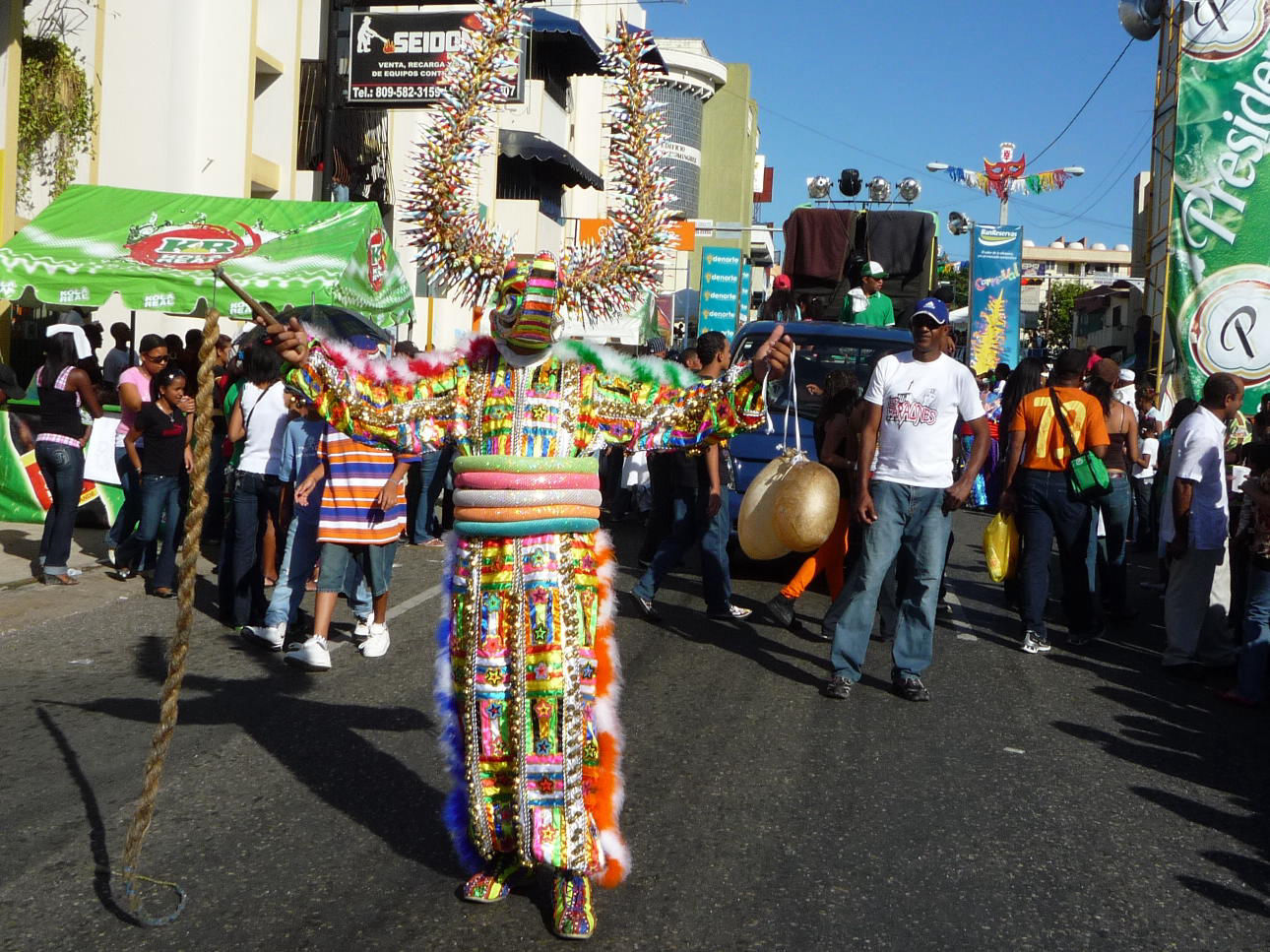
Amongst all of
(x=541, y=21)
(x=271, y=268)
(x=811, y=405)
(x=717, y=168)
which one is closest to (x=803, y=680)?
(x=811, y=405)

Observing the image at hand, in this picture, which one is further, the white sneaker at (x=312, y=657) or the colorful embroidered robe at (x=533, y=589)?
the white sneaker at (x=312, y=657)

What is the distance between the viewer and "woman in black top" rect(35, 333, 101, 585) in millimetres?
9812

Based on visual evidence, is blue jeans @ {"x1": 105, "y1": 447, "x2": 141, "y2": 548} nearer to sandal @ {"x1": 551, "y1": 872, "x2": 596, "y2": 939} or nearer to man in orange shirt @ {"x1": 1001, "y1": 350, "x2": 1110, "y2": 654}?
man in orange shirt @ {"x1": 1001, "y1": 350, "x2": 1110, "y2": 654}

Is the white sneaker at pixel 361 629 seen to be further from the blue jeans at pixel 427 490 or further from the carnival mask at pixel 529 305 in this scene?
the blue jeans at pixel 427 490

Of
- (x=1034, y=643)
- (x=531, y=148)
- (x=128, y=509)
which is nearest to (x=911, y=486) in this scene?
(x=1034, y=643)

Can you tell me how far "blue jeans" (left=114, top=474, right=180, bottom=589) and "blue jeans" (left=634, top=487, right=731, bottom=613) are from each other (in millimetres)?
3462

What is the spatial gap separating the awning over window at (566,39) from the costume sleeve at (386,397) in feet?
60.6

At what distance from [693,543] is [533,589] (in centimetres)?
536

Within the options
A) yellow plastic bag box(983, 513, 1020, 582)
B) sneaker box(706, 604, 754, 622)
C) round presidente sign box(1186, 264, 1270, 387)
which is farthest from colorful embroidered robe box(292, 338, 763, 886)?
round presidente sign box(1186, 264, 1270, 387)

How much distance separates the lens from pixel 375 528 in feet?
24.9

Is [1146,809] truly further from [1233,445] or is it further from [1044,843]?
[1233,445]

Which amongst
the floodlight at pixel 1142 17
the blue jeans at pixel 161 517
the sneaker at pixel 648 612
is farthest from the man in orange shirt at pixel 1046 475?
the floodlight at pixel 1142 17

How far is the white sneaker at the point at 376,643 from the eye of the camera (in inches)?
309

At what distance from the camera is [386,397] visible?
4273mm
